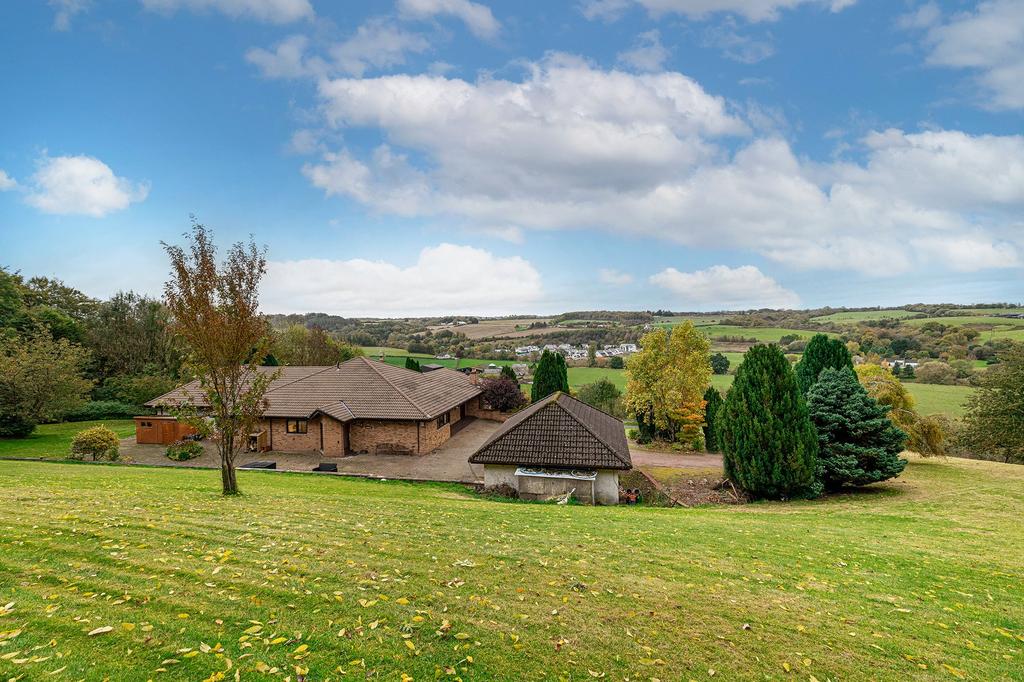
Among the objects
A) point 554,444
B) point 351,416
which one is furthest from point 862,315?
point 351,416

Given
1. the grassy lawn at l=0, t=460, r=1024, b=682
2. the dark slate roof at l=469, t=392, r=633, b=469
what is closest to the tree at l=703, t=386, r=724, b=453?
the dark slate roof at l=469, t=392, r=633, b=469

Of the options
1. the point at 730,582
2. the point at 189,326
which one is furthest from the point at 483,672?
the point at 189,326

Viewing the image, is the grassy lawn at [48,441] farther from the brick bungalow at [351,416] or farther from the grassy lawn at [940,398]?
the grassy lawn at [940,398]

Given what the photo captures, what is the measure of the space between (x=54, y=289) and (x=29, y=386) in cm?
2895

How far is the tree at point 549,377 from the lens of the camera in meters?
37.4

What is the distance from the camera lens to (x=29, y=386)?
27297 mm

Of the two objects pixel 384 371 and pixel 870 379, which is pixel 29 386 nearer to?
pixel 384 371

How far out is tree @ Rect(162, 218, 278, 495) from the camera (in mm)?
12449

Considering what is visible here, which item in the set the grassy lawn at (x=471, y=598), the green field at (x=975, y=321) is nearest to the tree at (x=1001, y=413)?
the grassy lawn at (x=471, y=598)

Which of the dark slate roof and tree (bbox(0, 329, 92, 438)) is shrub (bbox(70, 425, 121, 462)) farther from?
the dark slate roof

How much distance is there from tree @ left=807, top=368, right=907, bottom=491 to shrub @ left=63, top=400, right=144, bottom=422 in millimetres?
45030

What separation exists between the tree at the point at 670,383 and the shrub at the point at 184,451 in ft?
83.9

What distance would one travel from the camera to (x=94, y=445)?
23.3 m

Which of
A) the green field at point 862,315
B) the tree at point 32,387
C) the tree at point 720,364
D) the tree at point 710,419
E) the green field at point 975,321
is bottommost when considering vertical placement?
the tree at point 710,419
